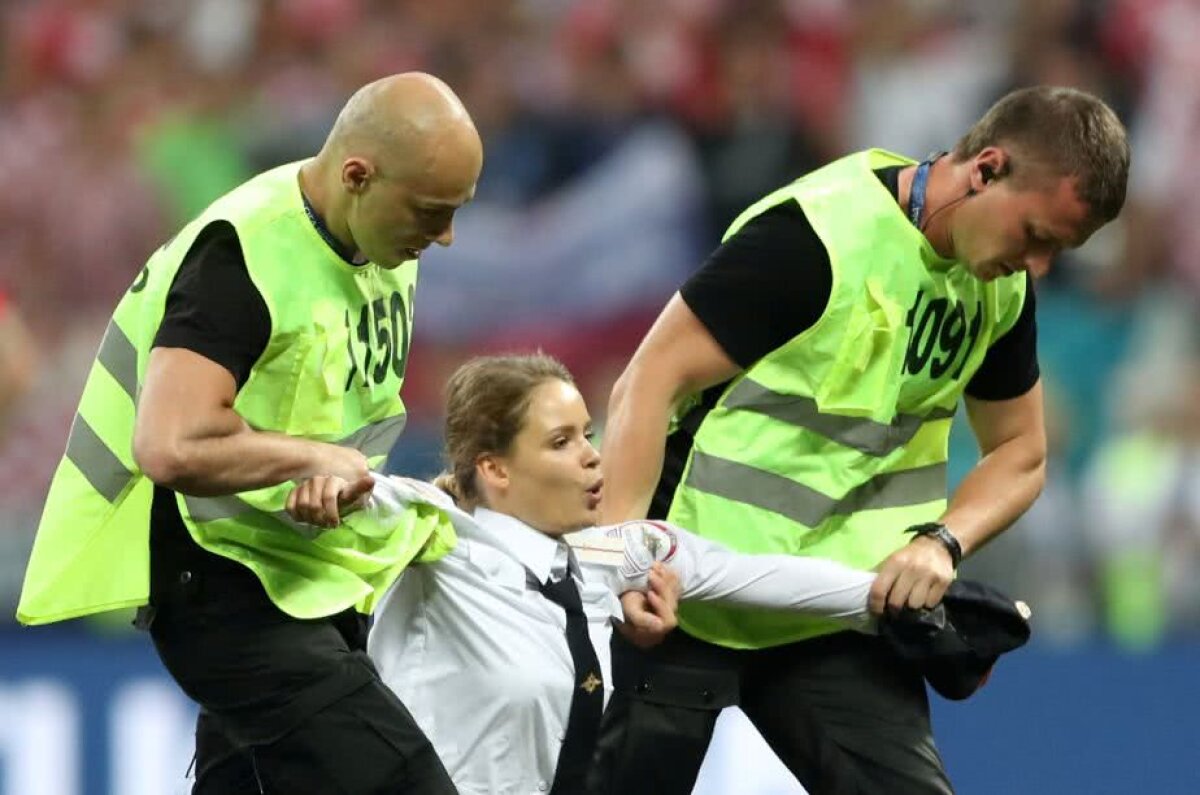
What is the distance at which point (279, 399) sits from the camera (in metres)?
3.54

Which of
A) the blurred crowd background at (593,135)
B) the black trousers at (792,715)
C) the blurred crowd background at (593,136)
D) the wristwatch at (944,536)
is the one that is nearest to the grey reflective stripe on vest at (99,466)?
the black trousers at (792,715)

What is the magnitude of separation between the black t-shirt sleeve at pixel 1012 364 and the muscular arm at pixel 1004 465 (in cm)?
2

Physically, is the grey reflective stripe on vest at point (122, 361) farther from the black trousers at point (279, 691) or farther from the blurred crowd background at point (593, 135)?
the blurred crowd background at point (593, 135)

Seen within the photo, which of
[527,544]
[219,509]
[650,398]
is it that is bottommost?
[527,544]

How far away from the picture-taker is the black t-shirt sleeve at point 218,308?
3.38 metres

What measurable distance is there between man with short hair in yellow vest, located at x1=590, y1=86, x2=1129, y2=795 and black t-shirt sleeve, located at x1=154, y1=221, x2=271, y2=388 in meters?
0.73

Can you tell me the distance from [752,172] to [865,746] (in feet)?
14.3

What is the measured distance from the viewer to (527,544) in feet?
12.4

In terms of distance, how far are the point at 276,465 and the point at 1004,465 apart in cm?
Result: 145

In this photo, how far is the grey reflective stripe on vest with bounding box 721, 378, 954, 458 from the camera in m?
3.98

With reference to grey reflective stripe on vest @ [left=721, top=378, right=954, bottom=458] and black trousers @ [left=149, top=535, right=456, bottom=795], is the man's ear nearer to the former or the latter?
black trousers @ [left=149, top=535, right=456, bottom=795]

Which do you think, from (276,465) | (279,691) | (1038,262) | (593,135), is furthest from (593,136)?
(276,465)

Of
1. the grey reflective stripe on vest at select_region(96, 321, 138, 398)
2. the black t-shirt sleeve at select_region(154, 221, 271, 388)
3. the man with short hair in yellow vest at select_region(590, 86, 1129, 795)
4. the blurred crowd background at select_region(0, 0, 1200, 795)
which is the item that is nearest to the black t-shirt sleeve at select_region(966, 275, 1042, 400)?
the man with short hair in yellow vest at select_region(590, 86, 1129, 795)

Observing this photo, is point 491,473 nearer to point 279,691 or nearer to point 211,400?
point 279,691
